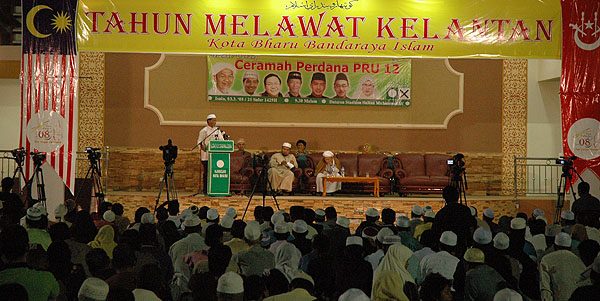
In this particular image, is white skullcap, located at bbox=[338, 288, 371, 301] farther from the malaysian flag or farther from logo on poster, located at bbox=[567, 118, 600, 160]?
logo on poster, located at bbox=[567, 118, 600, 160]

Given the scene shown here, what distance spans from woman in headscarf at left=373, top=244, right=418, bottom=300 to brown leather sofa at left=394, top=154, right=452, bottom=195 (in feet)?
25.9

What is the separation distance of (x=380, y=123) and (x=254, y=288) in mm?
10335

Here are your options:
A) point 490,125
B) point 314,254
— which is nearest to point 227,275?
point 314,254

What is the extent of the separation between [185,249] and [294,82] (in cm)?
865

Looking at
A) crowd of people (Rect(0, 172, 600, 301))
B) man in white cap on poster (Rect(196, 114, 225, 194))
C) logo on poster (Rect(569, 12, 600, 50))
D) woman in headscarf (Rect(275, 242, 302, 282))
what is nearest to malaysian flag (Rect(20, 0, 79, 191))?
crowd of people (Rect(0, 172, 600, 301))

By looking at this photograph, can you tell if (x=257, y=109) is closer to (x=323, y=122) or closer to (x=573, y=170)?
(x=323, y=122)

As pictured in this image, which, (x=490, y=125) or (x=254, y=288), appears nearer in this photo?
(x=254, y=288)

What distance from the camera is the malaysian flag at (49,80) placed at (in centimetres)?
889

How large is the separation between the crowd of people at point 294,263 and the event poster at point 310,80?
7.31 m

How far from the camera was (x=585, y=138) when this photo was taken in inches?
356

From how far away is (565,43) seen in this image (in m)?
9.02

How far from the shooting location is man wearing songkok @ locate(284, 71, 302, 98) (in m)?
13.7

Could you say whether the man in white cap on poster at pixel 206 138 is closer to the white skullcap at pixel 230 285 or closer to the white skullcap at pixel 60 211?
the white skullcap at pixel 60 211

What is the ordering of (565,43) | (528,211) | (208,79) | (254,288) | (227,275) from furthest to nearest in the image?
(208,79)
(528,211)
(565,43)
(254,288)
(227,275)
